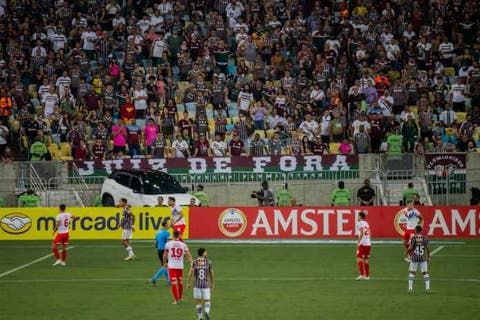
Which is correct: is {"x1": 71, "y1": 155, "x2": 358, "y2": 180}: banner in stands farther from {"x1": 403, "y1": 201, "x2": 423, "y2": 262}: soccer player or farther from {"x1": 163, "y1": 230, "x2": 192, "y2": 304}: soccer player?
{"x1": 163, "y1": 230, "x2": 192, "y2": 304}: soccer player

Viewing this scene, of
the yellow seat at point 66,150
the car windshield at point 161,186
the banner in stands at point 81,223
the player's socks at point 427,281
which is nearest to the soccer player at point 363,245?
the player's socks at point 427,281

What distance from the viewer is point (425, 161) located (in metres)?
38.9

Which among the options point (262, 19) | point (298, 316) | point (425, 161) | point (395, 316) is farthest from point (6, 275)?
point (262, 19)

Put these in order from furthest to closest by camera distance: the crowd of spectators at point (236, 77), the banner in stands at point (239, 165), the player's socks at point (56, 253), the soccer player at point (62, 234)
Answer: the crowd of spectators at point (236, 77) < the banner in stands at point (239, 165) < the player's socks at point (56, 253) < the soccer player at point (62, 234)

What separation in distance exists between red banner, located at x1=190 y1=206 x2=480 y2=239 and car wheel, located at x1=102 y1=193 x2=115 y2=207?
3729 mm

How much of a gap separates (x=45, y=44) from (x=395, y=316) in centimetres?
2737

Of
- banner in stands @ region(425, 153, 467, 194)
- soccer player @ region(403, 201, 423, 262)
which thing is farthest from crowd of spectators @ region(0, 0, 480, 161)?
soccer player @ region(403, 201, 423, 262)

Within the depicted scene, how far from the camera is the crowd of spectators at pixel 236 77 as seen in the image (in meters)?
40.9

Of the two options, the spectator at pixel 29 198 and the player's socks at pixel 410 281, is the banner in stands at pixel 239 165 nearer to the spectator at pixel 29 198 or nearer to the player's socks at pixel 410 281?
the spectator at pixel 29 198

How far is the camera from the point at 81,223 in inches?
1500

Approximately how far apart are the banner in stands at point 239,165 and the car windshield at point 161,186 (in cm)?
106

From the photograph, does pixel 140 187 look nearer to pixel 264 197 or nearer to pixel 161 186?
pixel 161 186

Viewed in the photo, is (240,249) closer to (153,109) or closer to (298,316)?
(153,109)

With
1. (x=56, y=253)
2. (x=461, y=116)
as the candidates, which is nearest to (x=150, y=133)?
(x=56, y=253)
